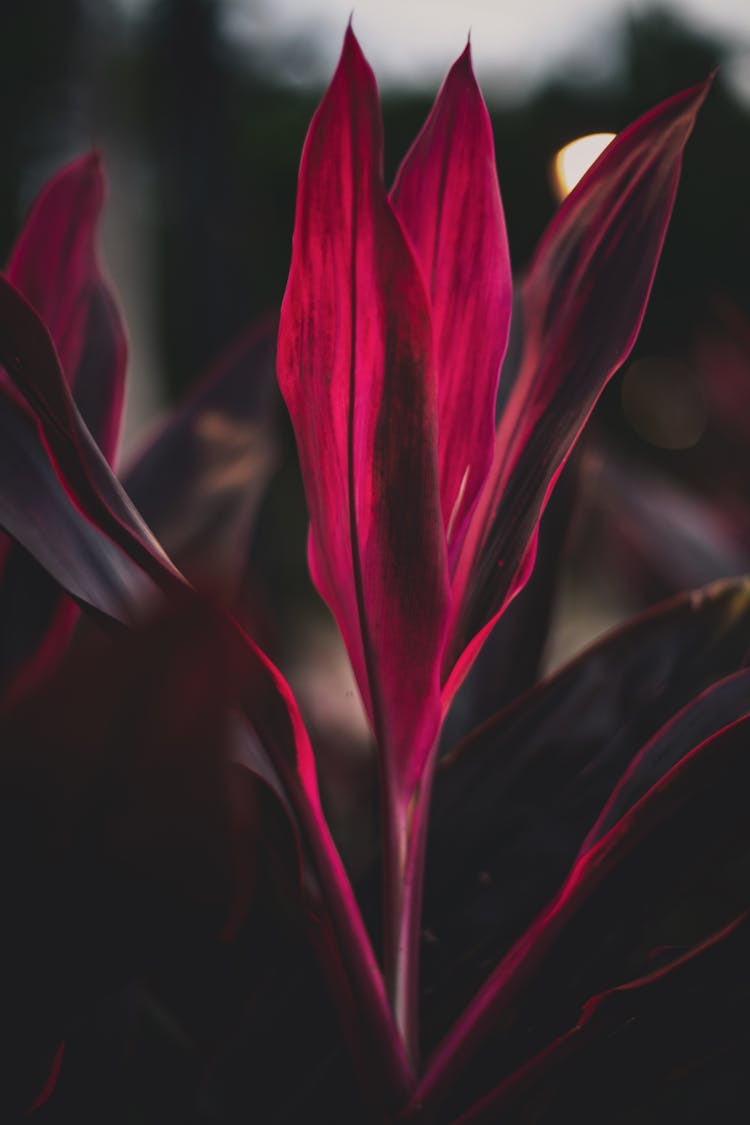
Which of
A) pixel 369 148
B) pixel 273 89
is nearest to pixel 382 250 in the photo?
pixel 369 148

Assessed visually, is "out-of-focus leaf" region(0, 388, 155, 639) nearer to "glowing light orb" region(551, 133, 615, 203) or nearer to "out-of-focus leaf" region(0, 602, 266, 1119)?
"out-of-focus leaf" region(0, 602, 266, 1119)

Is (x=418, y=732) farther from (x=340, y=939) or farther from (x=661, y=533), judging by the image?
(x=661, y=533)

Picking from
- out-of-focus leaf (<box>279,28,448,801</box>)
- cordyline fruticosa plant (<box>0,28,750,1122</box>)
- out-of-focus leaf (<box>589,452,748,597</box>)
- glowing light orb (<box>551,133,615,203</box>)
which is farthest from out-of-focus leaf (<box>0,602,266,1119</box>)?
out-of-focus leaf (<box>589,452,748,597</box>)

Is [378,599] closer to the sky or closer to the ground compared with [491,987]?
closer to the sky

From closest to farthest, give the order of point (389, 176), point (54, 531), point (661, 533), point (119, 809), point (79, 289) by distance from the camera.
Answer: point (119, 809), point (54, 531), point (79, 289), point (661, 533), point (389, 176)

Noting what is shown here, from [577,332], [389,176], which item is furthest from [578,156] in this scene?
[389,176]

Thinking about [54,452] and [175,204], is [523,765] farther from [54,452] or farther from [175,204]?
[175,204]
